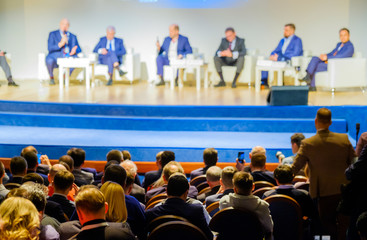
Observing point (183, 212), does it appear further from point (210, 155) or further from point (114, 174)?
point (210, 155)

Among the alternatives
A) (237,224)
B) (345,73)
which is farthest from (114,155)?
(345,73)

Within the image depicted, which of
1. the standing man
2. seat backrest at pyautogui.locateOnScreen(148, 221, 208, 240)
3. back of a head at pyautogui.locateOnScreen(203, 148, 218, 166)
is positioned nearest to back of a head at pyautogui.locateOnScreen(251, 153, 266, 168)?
back of a head at pyautogui.locateOnScreen(203, 148, 218, 166)

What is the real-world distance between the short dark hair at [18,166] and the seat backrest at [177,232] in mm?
1756

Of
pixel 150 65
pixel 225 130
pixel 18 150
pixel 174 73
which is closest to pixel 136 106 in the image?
pixel 225 130

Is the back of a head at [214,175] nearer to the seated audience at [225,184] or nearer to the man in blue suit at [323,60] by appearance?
the seated audience at [225,184]

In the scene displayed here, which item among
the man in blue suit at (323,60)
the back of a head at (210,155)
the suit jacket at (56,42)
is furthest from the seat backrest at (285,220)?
the suit jacket at (56,42)

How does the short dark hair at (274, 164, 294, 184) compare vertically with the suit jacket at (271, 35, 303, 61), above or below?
below

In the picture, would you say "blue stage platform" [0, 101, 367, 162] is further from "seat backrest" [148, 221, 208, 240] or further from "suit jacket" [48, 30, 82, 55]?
"seat backrest" [148, 221, 208, 240]

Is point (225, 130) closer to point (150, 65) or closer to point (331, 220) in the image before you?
point (331, 220)

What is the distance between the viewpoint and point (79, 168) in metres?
4.80

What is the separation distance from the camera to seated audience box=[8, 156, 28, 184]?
13.6 feet

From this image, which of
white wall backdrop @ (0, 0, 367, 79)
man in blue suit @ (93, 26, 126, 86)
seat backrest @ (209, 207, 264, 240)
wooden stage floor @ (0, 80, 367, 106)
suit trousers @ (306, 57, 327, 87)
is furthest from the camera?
white wall backdrop @ (0, 0, 367, 79)

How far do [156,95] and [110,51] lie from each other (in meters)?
2.09

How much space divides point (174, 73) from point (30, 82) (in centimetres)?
306
